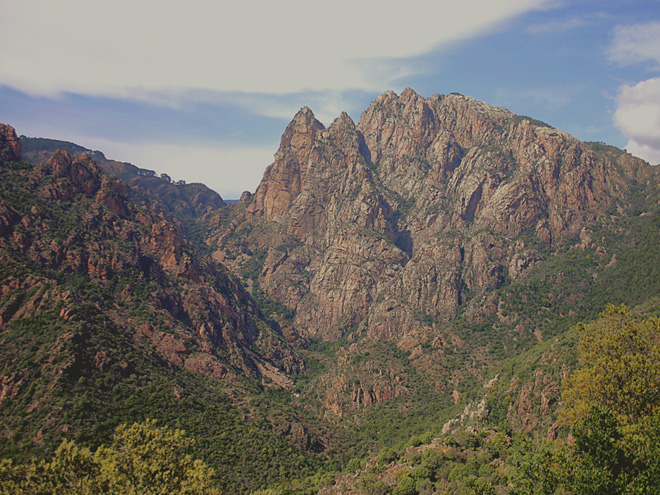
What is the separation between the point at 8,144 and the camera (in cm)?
14000

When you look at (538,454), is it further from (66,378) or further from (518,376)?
(66,378)

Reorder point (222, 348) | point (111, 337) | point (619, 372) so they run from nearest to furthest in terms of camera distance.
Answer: point (619, 372)
point (111, 337)
point (222, 348)

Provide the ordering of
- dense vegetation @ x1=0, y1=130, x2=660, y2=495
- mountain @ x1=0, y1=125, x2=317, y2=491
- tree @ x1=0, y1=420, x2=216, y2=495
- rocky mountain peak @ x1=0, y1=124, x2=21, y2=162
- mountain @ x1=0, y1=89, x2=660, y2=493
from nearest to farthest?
tree @ x1=0, y1=420, x2=216, y2=495 → dense vegetation @ x1=0, y1=130, x2=660, y2=495 → mountain @ x1=0, y1=125, x2=317, y2=491 → mountain @ x1=0, y1=89, x2=660, y2=493 → rocky mountain peak @ x1=0, y1=124, x2=21, y2=162

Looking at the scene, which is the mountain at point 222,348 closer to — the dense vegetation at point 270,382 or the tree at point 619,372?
the dense vegetation at point 270,382

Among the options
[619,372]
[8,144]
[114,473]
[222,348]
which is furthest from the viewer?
[222,348]

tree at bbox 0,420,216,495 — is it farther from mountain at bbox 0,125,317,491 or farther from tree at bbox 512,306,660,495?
tree at bbox 512,306,660,495

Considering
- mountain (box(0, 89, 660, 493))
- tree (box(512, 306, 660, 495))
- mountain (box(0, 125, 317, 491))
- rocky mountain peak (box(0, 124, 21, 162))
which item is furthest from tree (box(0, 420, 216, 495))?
rocky mountain peak (box(0, 124, 21, 162))

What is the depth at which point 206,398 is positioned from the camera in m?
108

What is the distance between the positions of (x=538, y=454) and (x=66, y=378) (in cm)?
8653

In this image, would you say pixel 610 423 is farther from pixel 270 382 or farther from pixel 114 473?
pixel 270 382

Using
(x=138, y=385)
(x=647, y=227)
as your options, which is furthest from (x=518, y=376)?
(x=647, y=227)

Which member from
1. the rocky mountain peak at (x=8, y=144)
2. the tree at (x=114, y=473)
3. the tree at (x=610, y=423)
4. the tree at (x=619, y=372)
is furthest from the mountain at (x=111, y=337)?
the tree at (x=619, y=372)

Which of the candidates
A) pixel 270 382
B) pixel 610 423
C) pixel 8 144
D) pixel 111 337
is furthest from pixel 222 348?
pixel 610 423

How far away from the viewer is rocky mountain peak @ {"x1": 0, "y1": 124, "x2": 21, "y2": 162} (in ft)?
451
